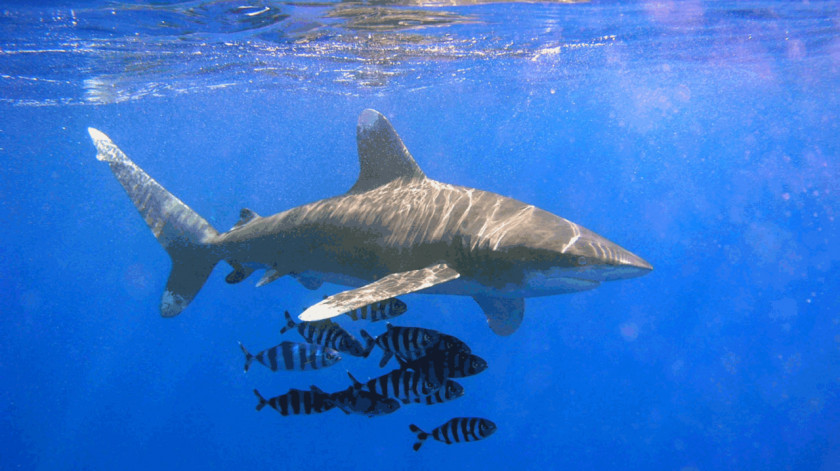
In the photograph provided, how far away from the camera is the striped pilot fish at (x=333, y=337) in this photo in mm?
5180

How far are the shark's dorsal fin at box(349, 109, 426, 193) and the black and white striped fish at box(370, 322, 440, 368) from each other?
7.62 feet

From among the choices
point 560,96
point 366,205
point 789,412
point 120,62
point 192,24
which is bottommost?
point 789,412

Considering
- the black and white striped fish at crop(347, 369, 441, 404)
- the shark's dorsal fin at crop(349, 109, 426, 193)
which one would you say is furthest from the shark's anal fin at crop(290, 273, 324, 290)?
the black and white striped fish at crop(347, 369, 441, 404)

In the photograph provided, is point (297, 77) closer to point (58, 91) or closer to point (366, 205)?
point (58, 91)

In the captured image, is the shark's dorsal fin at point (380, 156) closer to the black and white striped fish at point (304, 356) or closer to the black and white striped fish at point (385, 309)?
the black and white striped fish at point (385, 309)

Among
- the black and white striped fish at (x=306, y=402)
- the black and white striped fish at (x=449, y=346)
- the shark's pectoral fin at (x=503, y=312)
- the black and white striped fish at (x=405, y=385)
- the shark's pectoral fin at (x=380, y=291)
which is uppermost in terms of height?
the shark's pectoral fin at (x=380, y=291)

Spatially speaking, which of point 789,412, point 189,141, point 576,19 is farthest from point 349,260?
point 189,141

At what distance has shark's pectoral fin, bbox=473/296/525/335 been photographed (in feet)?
21.2

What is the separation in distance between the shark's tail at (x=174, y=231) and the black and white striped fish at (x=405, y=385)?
3668 millimetres

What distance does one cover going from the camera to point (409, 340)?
15.2ft

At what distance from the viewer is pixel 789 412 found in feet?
87.8

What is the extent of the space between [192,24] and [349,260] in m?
10.1

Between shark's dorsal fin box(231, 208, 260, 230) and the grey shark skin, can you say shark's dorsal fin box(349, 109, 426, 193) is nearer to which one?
the grey shark skin

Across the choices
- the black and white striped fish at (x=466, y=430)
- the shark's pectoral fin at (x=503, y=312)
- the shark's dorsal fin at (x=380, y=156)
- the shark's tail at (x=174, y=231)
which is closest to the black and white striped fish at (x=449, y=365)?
the black and white striped fish at (x=466, y=430)
